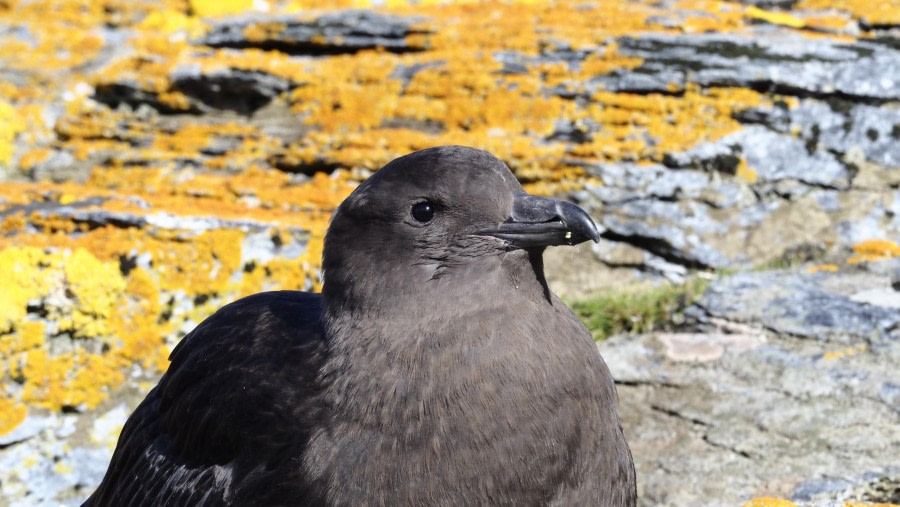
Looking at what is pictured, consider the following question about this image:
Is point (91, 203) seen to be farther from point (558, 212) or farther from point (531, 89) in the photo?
point (558, 212)

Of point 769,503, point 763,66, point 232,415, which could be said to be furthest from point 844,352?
point 232,415

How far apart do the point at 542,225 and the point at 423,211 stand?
1.30 ft

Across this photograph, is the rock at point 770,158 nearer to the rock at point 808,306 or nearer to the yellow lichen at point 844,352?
the rock at point 808,306

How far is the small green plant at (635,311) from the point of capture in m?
5.40

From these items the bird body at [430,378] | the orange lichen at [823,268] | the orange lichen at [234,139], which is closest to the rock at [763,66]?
the orange lichen at [234,139]

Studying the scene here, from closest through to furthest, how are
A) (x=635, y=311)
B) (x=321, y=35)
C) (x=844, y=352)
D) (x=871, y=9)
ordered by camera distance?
(x=844, y=352) < (x=635, y=311) < (x=871, y=9) < (x=321, y=35)

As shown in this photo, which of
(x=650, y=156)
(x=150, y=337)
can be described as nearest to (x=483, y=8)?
(x=650, y=156)

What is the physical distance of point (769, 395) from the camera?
15.2ft

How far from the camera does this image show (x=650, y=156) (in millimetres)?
6566

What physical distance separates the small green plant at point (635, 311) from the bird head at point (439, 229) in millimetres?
2468

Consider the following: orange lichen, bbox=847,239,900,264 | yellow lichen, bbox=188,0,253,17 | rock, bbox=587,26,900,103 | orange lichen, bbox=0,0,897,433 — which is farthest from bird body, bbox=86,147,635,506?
yellow lichen, bbox=188,0,253,17

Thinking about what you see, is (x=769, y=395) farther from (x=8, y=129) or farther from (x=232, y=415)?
(x=8, y=129)

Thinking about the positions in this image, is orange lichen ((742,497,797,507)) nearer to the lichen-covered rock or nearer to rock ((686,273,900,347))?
the lichen-covered rock

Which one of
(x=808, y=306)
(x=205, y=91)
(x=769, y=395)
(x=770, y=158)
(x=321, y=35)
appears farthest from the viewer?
Answer: (x=321, y=35)
